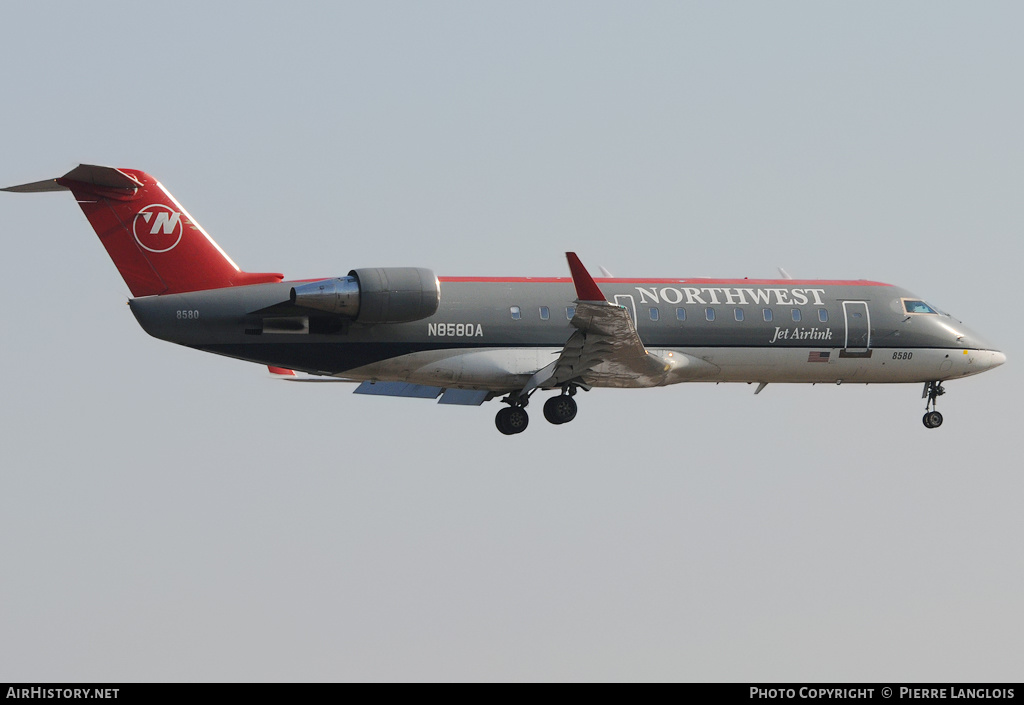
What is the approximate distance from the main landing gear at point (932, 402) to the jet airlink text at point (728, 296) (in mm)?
3602

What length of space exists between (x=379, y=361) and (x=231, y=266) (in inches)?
134

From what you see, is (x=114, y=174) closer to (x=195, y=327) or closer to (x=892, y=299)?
(x=195, y=327)

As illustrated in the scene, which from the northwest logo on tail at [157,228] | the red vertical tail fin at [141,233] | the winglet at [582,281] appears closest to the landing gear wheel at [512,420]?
the winglet at [582,281]

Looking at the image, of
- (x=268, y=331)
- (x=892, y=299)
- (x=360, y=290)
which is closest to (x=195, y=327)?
(x=268, y=331)

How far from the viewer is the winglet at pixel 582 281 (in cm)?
2779

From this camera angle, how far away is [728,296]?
107 ft

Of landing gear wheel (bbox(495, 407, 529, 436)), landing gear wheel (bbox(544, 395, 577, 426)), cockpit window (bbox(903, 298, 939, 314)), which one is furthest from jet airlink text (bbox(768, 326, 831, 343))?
landing gear wheel (bbox(495, 407, 529, 436))

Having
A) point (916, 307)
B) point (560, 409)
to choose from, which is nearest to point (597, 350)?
point (560, 409)

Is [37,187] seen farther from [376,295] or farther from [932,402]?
[932,402]

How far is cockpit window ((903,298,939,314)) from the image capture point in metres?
34.4

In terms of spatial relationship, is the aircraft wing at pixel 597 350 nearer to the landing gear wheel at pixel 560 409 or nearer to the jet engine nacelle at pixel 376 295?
the landing gear wheel at pixel 560 409

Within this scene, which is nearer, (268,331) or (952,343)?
(268,331)

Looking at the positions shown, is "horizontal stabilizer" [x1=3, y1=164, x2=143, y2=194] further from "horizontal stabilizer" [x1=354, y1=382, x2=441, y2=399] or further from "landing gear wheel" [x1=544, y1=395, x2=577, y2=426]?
"landing gear wheel" [x1=544, y1=395, x2=577, y2=426]

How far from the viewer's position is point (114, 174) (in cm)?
2916
